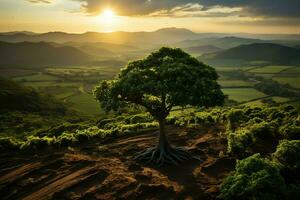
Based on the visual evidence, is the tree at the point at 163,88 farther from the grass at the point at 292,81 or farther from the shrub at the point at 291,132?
the grass at the point at 292,81

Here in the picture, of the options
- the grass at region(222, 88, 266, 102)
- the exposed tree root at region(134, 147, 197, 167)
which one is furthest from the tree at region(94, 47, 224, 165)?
the grass at region(222, 88, 266, 102)

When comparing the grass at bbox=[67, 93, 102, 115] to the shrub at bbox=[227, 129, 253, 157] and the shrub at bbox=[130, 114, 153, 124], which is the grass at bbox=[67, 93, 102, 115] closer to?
the shrub at bbox=[130, 114, 153, 124]

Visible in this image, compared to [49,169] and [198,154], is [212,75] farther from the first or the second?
[49,169]

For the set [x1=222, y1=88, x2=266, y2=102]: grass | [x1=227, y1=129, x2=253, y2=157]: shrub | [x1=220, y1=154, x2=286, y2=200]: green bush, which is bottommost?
[x1=222, y1=88, x2=266, y2=102]: grass

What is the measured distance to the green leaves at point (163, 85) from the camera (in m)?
24.6

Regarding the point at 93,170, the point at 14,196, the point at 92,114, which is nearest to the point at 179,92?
the point at 93,170

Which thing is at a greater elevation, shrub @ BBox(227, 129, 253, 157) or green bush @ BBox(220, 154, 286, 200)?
green bush @ BBox(220, 154, 286, 200)

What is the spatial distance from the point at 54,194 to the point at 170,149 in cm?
1011

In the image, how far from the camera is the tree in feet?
80.8

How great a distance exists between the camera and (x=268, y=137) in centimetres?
3052

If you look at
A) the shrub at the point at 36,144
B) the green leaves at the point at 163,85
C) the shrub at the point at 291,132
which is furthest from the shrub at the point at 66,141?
the shrub at the point at 291,132

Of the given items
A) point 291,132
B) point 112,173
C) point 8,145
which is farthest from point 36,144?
point 291,132

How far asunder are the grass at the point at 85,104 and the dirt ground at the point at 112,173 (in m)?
82.0

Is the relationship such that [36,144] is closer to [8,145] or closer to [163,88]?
[8,145]
